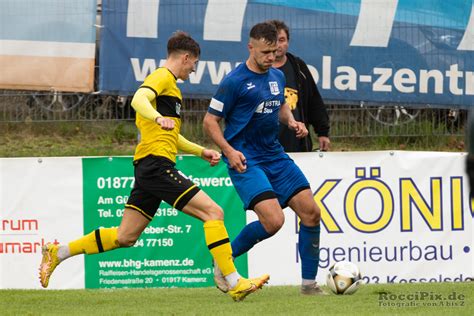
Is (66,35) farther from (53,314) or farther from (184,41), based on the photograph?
(53,314)

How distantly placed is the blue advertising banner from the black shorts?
3.74 meters

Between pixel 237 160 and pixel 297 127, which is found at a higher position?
pixel 297 127

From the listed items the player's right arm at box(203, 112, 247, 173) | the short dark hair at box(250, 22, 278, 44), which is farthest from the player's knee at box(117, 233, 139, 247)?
the short dark hair at box(250, 22, 278, 44)

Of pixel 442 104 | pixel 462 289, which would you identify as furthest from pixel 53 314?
pixel 442 104

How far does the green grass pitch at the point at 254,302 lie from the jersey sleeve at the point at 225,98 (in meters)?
1.47

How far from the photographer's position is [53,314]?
750 centimetres

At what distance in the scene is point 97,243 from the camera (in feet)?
27.9

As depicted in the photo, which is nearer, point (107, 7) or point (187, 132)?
point (107, 7)

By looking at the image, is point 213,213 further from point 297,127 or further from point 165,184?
point 297,127

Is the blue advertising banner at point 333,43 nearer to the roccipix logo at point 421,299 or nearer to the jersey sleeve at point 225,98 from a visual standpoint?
the jersey sleeve at point 225,98

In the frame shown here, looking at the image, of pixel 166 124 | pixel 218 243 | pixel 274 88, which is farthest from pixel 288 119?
pixel 166 124

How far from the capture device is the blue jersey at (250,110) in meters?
8.36

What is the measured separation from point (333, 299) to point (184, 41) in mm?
2273

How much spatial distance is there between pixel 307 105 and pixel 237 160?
8.89 ft
